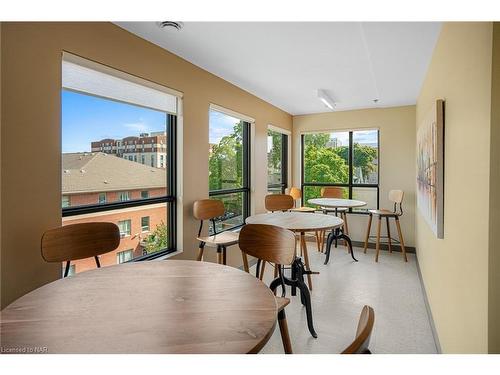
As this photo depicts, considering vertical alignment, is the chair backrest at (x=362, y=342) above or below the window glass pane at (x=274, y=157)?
below

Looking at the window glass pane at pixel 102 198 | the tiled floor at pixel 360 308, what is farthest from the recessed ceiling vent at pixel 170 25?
the tiled floor at pixel 360 308

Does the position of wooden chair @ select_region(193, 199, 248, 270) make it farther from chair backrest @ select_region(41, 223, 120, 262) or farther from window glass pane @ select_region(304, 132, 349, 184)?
window glass pane @ select_region(304, 132, 349, 184)

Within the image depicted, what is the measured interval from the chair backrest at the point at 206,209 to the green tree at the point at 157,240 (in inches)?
14.7

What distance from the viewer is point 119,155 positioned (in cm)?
262

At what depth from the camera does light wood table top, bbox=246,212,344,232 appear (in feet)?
8.69

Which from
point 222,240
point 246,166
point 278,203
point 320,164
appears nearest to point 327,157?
point 320,164

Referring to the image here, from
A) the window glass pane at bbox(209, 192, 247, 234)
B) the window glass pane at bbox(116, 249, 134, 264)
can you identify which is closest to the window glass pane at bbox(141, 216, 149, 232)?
the window glass pane at bbox(116, 249, 134, 264)

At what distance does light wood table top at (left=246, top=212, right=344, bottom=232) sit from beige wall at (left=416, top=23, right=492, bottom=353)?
932 millimetres

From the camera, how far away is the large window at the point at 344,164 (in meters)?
5.54

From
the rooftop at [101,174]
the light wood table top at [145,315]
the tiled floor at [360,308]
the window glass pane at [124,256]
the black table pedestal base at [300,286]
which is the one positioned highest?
the rooftop at [101,174]

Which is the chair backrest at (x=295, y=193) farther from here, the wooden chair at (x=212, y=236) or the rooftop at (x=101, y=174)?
the rooftop at (x=101, y=174)

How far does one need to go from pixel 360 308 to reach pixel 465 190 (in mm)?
1819

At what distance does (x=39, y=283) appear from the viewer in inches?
77.1

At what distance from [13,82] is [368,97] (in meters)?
4.40
